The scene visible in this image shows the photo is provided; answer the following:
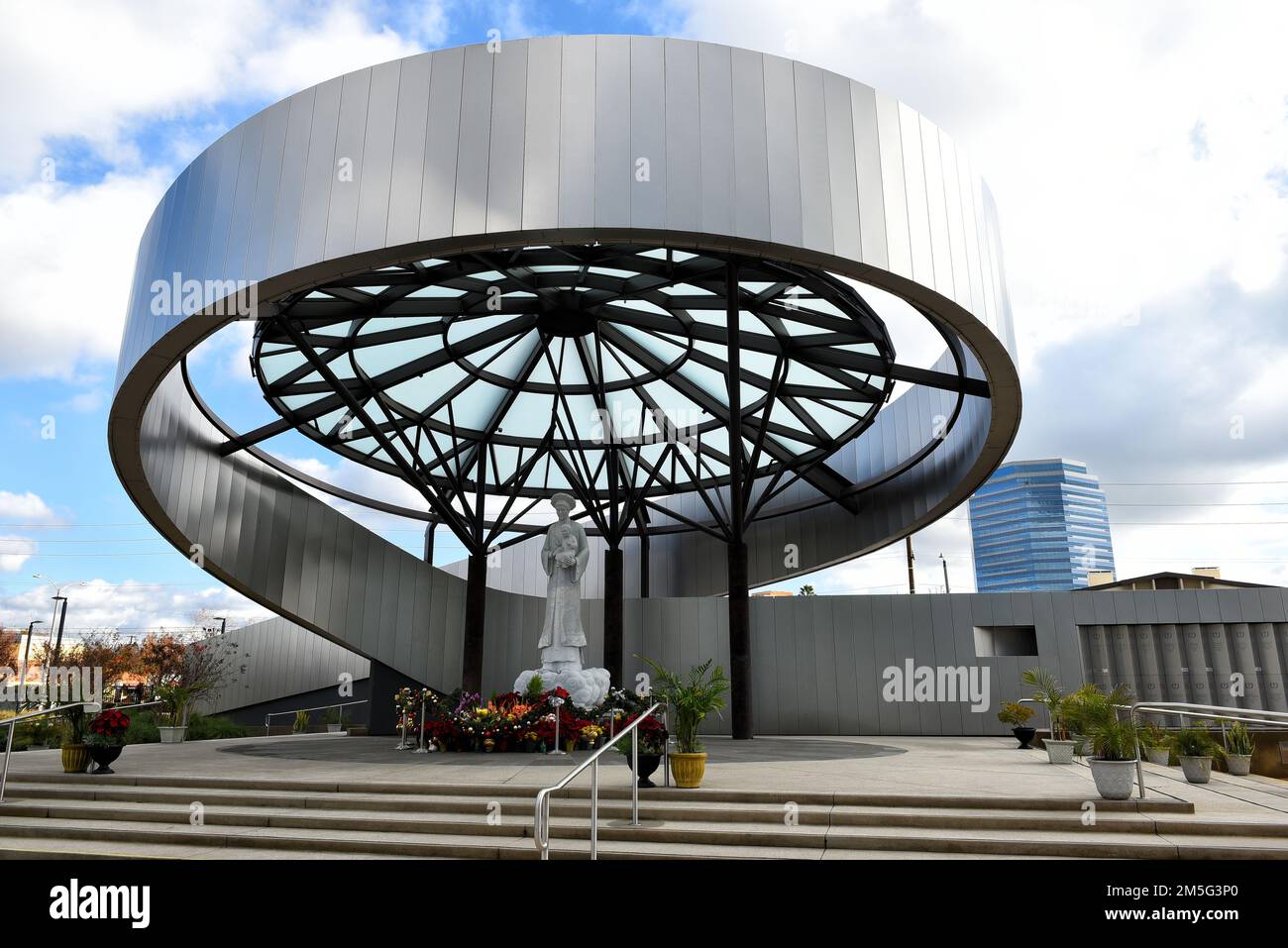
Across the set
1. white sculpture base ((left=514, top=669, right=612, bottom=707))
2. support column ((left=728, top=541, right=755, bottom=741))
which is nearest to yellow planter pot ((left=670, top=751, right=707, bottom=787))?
white sculpture base ((left=514, top=669, right=612, bottom=707))

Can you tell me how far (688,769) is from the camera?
39.2 feet

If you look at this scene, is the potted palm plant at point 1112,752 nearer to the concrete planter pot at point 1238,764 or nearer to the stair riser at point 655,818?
the stair riser at point 655,818

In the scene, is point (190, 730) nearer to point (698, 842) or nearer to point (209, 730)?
point (209, 730)

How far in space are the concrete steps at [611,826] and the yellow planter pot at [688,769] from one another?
0.42m

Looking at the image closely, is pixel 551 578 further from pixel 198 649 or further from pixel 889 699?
pixel 198 649

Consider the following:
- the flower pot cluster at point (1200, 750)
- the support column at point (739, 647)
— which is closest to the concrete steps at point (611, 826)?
the flower pot cluster at point (1200, 750)

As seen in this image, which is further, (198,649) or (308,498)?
(198,649)

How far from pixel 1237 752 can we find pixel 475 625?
876 inches

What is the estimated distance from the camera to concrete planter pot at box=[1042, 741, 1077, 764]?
16.3m

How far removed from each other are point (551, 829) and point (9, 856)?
21.3 ft

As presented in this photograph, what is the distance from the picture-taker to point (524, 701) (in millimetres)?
19641
